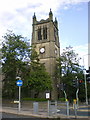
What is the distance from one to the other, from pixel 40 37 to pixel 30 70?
25.9m

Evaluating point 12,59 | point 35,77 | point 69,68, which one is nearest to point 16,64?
point 12,59

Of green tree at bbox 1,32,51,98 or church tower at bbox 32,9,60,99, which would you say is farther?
church tower at bbox 32,9,60,99

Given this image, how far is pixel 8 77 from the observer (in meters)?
31.6

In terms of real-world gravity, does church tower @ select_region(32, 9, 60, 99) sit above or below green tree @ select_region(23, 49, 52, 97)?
above

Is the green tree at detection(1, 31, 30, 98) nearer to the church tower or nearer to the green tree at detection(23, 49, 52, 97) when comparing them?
the green tree at detection(23, 49, 52, 97)

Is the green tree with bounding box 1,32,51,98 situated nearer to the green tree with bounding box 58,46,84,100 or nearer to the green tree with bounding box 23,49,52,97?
the green tree with bounding box 23,49,52,97

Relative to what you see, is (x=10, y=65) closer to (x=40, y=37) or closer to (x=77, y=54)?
(x=77, y=54)

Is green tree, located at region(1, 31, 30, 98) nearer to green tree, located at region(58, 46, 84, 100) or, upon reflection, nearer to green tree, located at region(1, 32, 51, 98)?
green tree, located at region(1, 32, 51, 98)

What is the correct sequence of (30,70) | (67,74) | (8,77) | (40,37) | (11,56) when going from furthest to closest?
1. (40,37)
2. (67,74)
3. (30,70)
4. (8,77)
5. (11,56)

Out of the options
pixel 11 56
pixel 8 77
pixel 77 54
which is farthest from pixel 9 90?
pixel 77 54

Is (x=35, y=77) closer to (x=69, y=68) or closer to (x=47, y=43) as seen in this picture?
(x=69, y=68)

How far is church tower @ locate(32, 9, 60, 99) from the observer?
168ft

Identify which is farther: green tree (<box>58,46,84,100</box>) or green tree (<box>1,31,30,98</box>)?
green tree (<box>58,46,84,100</box>)

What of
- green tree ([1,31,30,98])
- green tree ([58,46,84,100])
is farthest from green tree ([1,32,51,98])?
green tree ([58,46,84,100])
